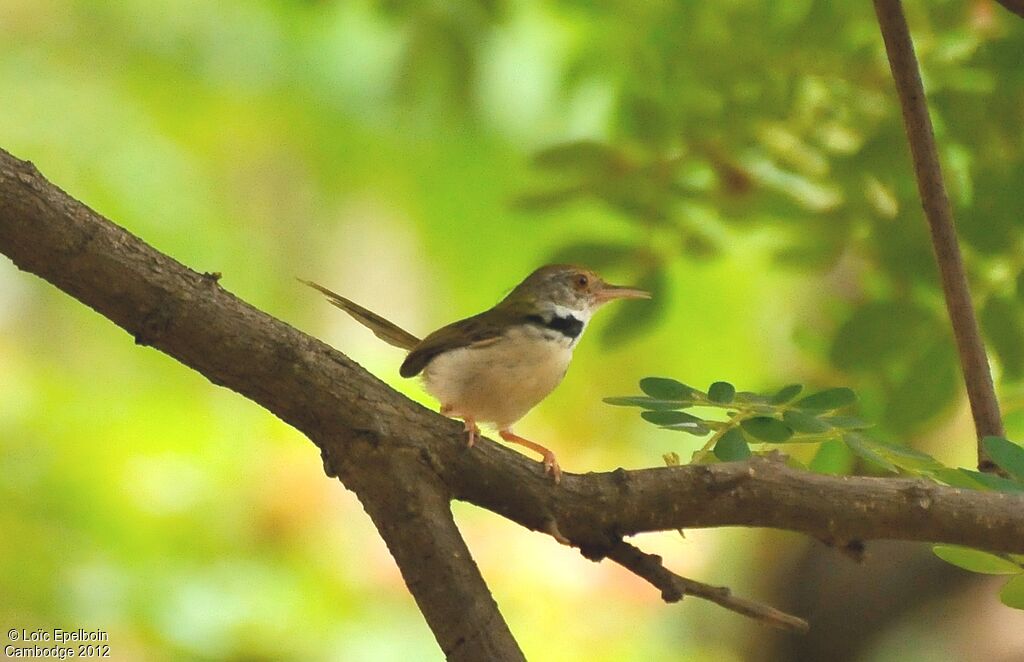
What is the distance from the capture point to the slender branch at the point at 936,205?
2068 millimetres

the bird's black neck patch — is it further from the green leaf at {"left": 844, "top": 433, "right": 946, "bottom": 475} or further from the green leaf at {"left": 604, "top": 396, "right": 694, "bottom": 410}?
the green leaf at {"left": 844, "top": 433, "right": 946, "bottom": 475}

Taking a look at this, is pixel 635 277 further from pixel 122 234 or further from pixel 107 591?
pixel 107 591

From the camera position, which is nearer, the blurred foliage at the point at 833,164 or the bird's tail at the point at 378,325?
the blurred foliage at the point at 833,164

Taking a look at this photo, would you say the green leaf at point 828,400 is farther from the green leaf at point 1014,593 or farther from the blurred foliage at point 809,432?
the green leaf at point 1014,593

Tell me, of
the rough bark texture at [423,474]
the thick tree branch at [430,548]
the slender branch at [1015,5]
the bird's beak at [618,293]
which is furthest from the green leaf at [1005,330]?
the thick tree branch at [430,548]

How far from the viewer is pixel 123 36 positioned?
627 cm

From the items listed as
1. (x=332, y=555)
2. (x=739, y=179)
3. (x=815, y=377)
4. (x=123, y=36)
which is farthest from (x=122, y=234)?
(x=123, y=36)

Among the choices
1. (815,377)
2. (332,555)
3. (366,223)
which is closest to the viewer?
(815,377)

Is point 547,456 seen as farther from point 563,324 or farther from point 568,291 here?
point 568,291

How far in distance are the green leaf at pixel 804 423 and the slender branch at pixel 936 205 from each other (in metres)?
0.46

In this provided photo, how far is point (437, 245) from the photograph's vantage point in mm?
6434

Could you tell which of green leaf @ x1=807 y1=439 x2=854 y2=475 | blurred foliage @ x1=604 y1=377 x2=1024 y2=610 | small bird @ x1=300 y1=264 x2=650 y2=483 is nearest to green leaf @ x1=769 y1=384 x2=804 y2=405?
blurred foliage @ x1=604 y1=377 x2=1024 y2=610

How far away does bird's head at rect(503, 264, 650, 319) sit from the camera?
9.62 ft

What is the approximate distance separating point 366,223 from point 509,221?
152 centimetres
